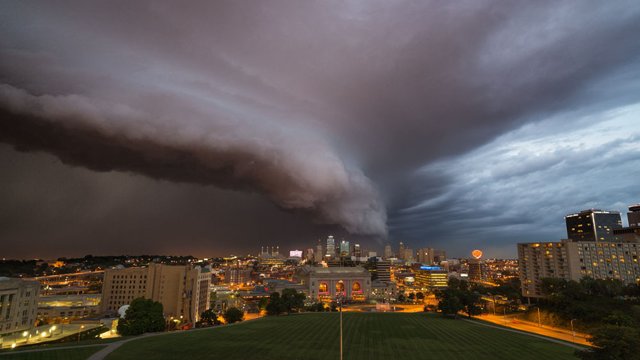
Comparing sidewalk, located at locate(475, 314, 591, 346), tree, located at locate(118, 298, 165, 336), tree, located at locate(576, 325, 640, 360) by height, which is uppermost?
tree, located at locate(576, 325, 640, 360)

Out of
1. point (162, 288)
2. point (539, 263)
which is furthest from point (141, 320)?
point (539, 263)

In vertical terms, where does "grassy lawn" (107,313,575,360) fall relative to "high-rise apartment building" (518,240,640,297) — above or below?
below

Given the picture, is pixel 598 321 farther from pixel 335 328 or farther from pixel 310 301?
pixel 310 301

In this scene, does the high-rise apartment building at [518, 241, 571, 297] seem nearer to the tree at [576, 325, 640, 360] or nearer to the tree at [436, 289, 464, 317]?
the tree at [436, 289, 464, 317]

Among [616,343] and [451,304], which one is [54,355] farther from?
[451,304]

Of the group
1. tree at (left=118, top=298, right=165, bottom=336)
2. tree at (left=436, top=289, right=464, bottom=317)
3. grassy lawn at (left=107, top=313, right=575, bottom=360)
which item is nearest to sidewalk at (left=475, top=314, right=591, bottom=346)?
grassy lawn at (left=107, top=313, right=575, bottom=360)

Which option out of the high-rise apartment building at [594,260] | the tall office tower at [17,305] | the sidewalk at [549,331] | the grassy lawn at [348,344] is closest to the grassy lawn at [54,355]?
the grassy lawn at [348,344]
